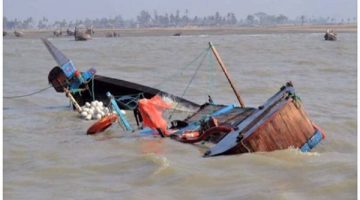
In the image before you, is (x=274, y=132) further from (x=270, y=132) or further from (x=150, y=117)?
(x=150, y=117)

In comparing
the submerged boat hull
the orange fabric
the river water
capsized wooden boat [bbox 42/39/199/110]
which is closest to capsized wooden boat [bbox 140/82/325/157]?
the submerged boat hull

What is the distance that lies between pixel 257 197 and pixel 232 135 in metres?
2.06

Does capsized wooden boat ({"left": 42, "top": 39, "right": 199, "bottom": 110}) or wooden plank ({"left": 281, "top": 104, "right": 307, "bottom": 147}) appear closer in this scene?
wooden plank ({"left": 281, "top": 104, "right": 307, "bottom": 147})

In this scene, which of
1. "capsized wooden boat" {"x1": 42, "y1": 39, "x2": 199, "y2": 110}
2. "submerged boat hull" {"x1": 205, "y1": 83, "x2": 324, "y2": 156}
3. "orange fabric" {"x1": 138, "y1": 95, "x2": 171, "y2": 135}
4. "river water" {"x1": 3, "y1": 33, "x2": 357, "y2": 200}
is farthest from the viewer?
"capsized wooden boat" {"x1": 42, "y1": 39, "x2": 199, "y2": 110}

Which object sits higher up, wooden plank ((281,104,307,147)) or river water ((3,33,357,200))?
wooden plank ((281,104,307,147))

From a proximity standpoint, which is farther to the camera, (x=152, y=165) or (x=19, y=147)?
(x=19, y=147)

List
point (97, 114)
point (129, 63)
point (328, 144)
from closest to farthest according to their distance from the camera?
point (328, 144) → point (97, 114) → point (129, 63)

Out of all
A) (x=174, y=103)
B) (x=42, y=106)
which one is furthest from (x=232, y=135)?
(x=42, y=106)

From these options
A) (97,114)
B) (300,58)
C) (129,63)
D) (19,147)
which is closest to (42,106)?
(97,114)

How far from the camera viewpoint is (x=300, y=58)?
3159 centimetres

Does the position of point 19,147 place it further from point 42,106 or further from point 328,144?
point 42,106

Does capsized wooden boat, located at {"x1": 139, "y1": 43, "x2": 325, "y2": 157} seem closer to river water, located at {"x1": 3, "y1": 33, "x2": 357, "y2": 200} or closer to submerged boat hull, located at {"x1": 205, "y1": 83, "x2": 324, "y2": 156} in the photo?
submerged boat hull, located at {"x1": 205, "y1": 83, "x2": 324, "y2": 156}

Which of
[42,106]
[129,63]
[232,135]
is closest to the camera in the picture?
[232,135]

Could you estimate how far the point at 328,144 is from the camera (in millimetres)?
10398
